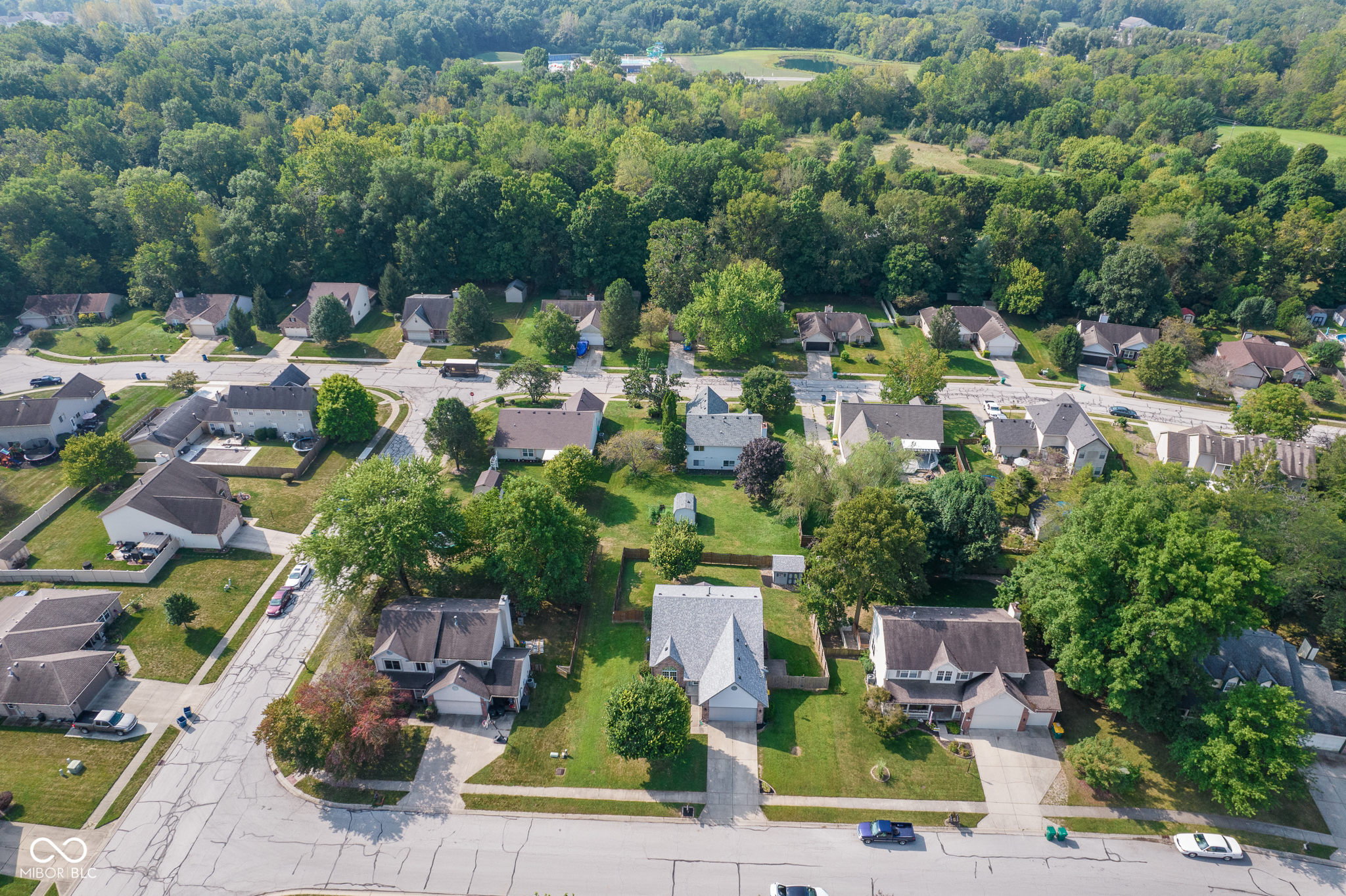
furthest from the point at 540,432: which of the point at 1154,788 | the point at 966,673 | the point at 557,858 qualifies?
the point at 1154,788

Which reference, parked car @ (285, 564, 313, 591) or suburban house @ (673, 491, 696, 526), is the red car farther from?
suburban house @ (673, 491, 696, 526)

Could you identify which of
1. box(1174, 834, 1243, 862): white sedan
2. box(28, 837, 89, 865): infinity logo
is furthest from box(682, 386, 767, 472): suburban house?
box(28, 837, 89, 865): infinity logo

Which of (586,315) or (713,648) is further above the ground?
→ (586,315)

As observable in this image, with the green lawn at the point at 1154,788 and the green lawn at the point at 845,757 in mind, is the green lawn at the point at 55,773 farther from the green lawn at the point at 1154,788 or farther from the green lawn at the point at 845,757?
the green lawn at the point at 1154,788

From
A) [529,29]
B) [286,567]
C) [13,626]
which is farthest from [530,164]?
[529,29]

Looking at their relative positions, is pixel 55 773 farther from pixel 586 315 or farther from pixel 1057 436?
pixel 1057 436
